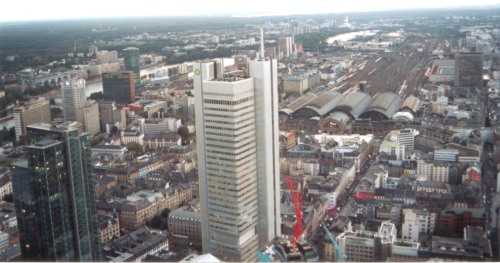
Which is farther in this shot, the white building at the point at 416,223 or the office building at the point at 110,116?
the office building at the point at 110,116

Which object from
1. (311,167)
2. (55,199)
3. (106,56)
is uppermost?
(106,56)

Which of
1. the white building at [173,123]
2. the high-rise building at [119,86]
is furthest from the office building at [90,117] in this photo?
the high-rise building at [119,86]

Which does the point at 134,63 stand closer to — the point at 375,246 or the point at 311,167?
the point at 311,167

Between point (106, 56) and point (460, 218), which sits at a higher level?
point (106, 56)

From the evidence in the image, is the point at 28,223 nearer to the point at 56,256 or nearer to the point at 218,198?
the point at 56,256

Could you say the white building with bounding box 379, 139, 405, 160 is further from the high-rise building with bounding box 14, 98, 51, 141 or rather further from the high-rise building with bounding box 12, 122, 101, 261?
the high-rise building with bounding box 14, 98, 51, 141

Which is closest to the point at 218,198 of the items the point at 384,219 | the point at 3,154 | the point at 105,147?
the point at 384,219

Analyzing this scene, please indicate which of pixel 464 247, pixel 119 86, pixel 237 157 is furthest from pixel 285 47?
pixel 464 247

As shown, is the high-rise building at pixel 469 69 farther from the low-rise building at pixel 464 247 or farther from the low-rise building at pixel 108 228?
the low-rise building at pixel 108 228
